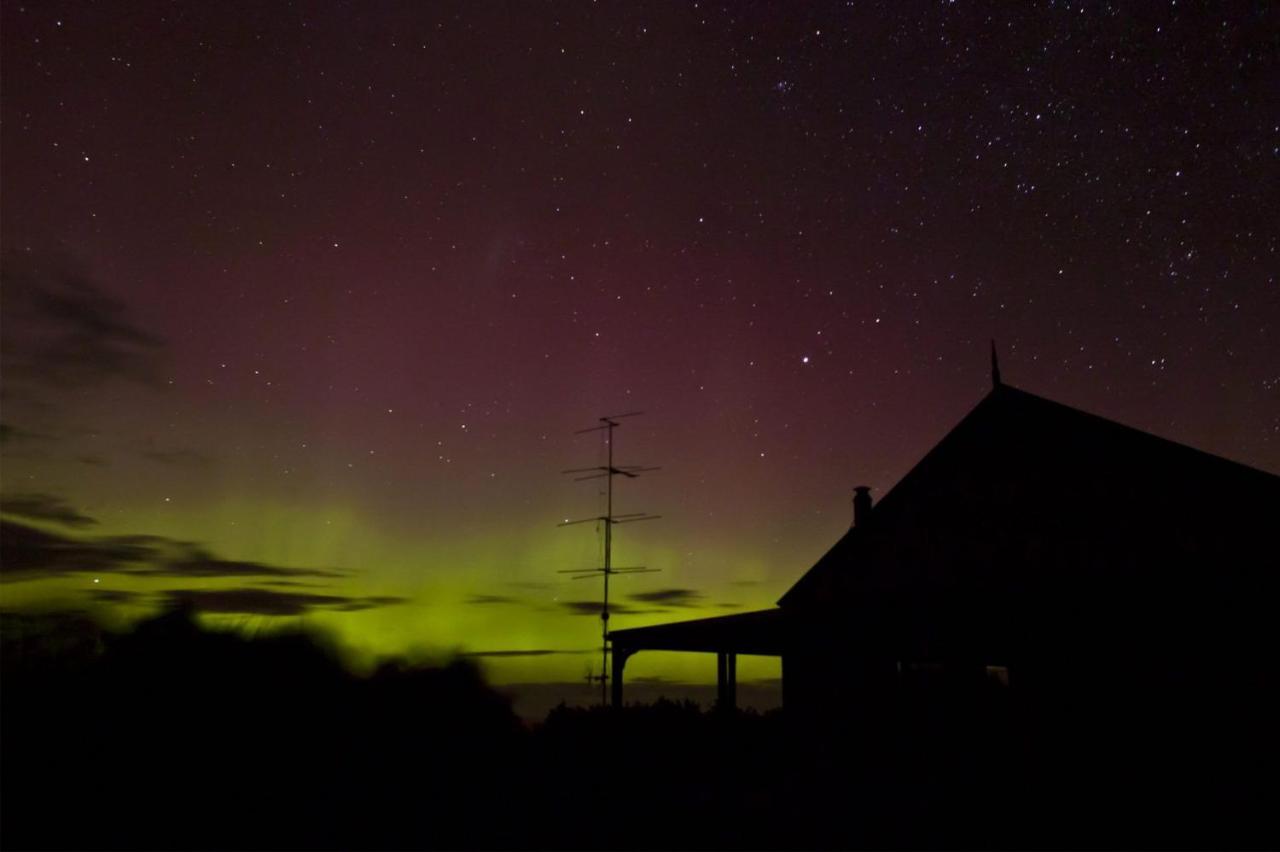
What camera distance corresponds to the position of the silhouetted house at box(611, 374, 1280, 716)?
12.3 meters

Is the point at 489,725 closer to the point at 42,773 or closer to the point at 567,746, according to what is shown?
the point at 567,746

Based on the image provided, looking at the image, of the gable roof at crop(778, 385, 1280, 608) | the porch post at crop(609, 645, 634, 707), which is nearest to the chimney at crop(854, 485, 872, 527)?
the gable roof at crop(778, 385, 1280, 608)

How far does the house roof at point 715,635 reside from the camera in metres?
15.5

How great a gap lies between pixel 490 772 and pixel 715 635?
4.60m

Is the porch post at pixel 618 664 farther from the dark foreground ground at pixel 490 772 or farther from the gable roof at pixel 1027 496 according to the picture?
the gable roof at pixel 1027 496

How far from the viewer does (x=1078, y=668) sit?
13219mm

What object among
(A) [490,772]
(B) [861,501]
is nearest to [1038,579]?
(B) [861,501]

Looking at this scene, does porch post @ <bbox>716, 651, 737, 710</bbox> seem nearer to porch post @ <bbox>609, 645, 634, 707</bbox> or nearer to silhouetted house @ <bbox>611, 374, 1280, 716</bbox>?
silhouetted house @ <bbox>611, 374, 1280, 716</bbox>

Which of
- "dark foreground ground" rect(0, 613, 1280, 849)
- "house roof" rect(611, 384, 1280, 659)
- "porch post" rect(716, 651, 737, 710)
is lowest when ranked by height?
"dark foreground ground" rect(0, 613, 1280, 849)

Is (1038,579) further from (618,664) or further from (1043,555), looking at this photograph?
(618,664)

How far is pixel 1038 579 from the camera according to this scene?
14430 mm

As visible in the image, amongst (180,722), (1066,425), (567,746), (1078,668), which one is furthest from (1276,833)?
(180,722)

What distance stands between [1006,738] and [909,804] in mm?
3081

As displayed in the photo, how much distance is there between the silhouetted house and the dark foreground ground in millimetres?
874
